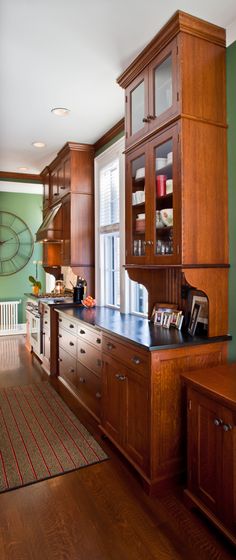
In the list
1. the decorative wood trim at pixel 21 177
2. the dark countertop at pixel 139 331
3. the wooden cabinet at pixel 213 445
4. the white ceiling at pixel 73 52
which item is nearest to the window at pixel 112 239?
the dark countertop at pixel 139 331

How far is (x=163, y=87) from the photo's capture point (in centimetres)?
236

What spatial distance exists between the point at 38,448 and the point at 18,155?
3.78 m

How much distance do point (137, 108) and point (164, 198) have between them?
2.68 feet

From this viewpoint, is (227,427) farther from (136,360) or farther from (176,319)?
(176,319)

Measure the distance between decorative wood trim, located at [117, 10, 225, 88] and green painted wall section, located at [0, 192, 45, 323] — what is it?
15.9 ft

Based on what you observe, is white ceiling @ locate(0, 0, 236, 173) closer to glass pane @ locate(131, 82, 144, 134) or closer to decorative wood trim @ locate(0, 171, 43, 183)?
glass pane @ locate(131, 82, 144, 134)

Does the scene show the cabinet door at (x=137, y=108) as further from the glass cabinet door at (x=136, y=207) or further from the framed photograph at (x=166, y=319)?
the framed photograph at (x=166, y=319)

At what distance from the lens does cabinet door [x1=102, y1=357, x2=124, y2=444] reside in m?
2.45

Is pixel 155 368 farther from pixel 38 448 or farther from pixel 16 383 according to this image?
pixel 16 383

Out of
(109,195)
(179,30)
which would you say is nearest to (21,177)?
(109,195)

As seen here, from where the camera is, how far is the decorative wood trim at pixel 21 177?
5.92 metres

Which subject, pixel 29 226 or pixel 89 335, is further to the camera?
pixel 29 226

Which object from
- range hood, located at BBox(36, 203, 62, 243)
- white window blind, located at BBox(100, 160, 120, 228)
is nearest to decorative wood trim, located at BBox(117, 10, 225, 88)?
white window blind, located at BBox(100, 160, 120, 228)

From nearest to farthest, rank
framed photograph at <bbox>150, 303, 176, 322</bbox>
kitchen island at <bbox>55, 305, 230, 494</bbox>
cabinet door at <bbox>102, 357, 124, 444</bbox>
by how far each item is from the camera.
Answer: kitchen island at <bbox>55, 305, 230, 494</bbox>, cabinet door at <bbox>102, 357, 124, 444</bbox>, framed photograph at <bbox>150, 303, 176, 322</bbox>
